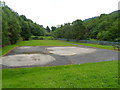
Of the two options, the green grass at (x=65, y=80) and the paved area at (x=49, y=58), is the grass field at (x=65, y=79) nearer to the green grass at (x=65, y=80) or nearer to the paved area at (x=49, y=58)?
the green grass at (x=65, y=80)

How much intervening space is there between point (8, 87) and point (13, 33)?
2901 centimetres

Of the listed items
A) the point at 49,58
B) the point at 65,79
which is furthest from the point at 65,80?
the point at 49,58

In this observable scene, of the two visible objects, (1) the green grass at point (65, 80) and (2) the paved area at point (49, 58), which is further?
(2) the paved area at point (49, 58)

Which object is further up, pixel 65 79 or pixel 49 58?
pixel 65 79

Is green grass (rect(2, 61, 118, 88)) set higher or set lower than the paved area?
higher

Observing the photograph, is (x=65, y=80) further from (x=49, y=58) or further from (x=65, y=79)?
(x=49, y=58)

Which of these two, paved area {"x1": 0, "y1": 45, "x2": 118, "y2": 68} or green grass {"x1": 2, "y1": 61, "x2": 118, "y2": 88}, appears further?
paved area {"x1": 0, "y1": 45, "x2": 118, "y2": 68}

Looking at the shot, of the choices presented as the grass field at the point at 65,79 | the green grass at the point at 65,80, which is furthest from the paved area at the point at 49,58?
the green grass at the point at 65,80

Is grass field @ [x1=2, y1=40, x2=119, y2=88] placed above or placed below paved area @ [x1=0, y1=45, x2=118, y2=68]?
above

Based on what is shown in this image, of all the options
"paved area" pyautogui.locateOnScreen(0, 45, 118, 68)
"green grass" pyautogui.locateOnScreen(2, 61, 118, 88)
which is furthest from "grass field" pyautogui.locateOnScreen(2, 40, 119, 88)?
"paved area" pyautogui.locateOnScreen(0, 45, 118, 68)

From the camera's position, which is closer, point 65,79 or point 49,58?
point 65,79

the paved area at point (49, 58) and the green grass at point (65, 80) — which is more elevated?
the green grass at point (65, 80)

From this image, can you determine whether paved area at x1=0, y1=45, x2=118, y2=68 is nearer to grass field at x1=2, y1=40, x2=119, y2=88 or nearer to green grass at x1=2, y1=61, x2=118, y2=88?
grass field at x1=2, y1=40, x2=119, y2=88

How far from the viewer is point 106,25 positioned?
48.7m
